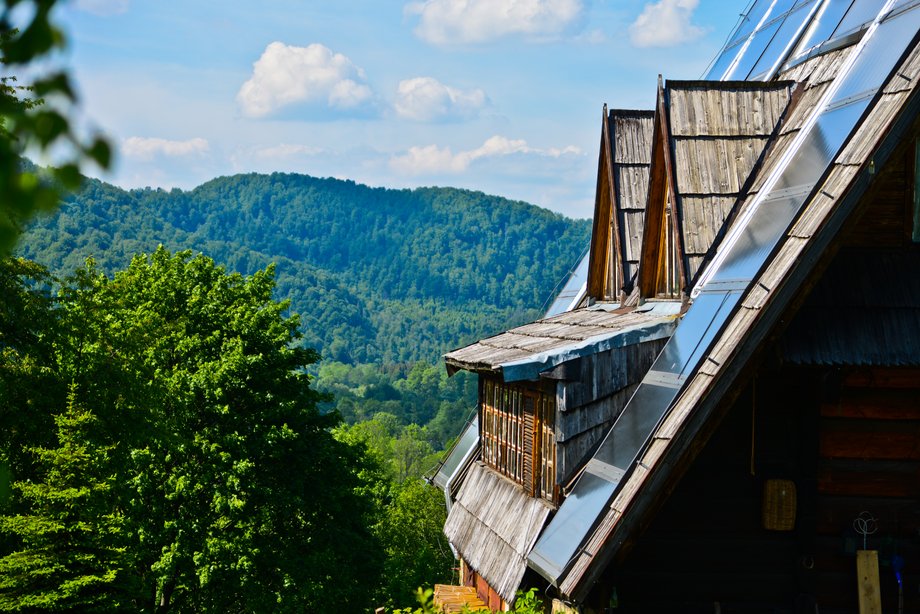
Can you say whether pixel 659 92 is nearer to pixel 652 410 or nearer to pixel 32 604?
pixel 652 410

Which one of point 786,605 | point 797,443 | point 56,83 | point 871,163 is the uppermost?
point 871,163

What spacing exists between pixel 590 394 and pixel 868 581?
275 cm

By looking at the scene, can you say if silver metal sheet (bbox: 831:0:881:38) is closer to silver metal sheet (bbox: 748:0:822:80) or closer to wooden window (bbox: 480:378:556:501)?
silver metal sheet (bbox: 748:0:822:80)

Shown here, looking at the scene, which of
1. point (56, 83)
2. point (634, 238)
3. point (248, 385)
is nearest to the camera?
point (56, 83)

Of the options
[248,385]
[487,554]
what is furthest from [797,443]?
[248,385]

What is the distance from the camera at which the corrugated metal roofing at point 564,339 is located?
8.83 m

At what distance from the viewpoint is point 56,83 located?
5.77ft

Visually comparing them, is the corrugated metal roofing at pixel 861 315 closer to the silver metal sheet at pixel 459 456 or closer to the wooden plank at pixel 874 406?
the wooden plank at pixel 874 406

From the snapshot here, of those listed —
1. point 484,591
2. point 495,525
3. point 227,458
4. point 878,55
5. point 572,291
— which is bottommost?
point 484,591

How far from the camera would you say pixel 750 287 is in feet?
24.1

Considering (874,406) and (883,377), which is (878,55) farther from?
(874,406)

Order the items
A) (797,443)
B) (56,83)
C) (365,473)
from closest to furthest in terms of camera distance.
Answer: (56,83) → (797,443) → (365,473)

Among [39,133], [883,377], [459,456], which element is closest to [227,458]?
[459,456]

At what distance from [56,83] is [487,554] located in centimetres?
909
